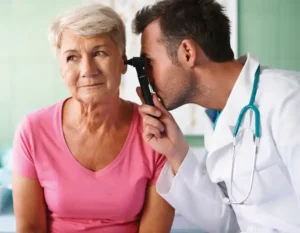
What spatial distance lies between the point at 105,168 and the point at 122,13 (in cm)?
118

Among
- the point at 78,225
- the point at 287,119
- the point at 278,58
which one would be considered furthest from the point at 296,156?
the point at 278,58

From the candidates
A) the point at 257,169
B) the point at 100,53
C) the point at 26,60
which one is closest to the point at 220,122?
the point at 257,169

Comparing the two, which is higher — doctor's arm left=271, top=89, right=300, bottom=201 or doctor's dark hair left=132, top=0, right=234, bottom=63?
doctor's dark hair left=132, top=0, right=234, bottom=63

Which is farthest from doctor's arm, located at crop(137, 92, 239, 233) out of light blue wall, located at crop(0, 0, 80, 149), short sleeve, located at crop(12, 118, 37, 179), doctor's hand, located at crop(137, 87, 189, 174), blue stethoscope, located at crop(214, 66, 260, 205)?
light blue wall, located at crop(0, 0, 80, 149)

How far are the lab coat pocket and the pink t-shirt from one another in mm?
276

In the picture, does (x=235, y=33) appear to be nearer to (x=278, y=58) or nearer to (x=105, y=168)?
Result: (x=278, y=58)

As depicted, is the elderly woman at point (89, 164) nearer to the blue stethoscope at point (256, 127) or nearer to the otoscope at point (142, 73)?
the otoscope at point (142, 73)

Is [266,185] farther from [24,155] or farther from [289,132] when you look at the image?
[24,155]

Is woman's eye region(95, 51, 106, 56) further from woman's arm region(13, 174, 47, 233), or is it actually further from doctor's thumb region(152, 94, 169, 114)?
woman's arm region(13, 174, 47, 233)

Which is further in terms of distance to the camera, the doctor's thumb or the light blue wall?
the light blue wall

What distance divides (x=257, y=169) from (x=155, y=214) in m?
0.35

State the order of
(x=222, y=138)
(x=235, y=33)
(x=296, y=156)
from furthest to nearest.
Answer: (x=235, y=33) < (x=222, y=138) < (x=296, y=156)

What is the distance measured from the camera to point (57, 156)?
1187 mm

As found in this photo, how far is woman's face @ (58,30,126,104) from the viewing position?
3.58 feet
